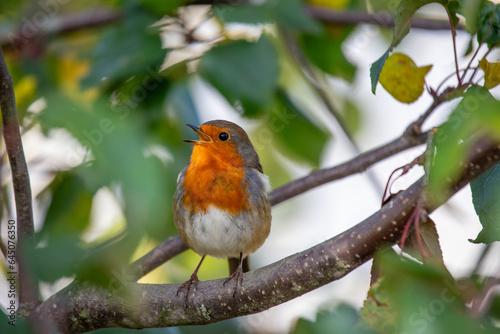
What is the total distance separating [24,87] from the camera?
392cm

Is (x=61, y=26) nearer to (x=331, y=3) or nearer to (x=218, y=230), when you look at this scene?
(x=218, y=230)

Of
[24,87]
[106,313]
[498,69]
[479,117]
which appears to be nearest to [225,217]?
[106,313]

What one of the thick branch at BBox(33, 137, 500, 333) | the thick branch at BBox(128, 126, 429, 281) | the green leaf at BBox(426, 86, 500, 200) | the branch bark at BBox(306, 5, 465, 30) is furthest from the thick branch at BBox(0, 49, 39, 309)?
the branch bark at BBox(306, 5, 465, 30)

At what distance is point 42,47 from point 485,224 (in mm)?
3482

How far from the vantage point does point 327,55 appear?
3.99 metres

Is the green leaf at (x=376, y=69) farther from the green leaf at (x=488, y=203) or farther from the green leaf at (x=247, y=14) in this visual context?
the green leaf at (x=247, y=14)

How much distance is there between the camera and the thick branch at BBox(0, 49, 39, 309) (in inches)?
84.4

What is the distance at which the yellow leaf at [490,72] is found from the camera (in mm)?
1867

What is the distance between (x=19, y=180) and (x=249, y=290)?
3.40 feet

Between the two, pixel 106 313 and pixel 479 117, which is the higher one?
pixel 479 117

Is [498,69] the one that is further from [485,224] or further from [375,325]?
[375,325]

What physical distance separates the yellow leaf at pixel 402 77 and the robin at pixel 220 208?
1.45m

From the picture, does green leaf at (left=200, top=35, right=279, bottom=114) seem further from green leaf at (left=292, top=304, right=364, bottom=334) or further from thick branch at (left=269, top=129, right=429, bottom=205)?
green leaf at (left=292, top=304, right=364, bottom=334)

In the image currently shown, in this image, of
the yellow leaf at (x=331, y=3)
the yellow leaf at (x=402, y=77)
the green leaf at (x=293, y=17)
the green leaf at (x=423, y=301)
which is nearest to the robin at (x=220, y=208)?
the green leaf at (x=293, y=17)
